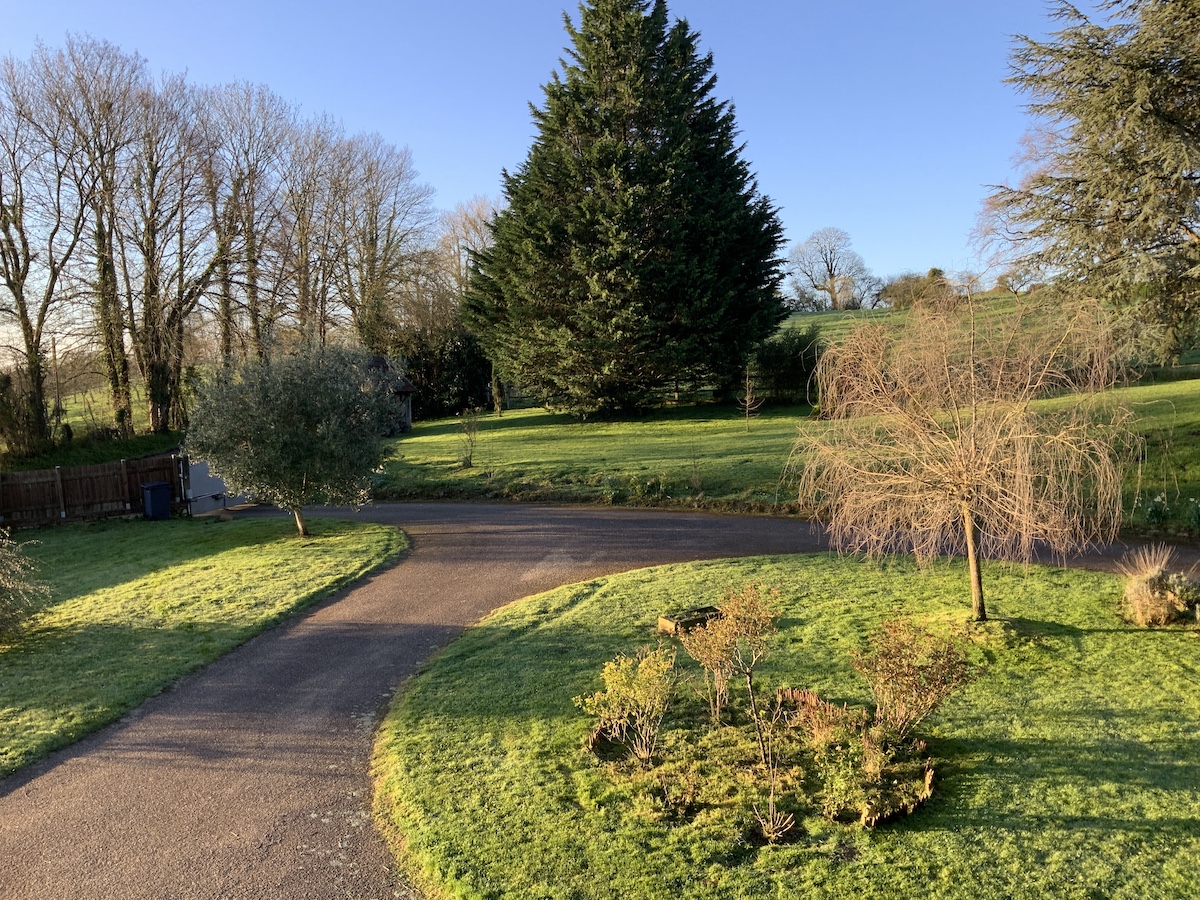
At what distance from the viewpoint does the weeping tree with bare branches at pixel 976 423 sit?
23.9 feet

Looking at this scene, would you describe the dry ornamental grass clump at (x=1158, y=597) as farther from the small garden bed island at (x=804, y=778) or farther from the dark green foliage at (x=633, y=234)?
the dark green foliage at (x=633, y=234)

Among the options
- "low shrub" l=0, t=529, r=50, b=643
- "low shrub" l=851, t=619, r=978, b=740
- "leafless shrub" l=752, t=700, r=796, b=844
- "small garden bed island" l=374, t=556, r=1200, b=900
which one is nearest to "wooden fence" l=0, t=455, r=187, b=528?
"low shrub" l=0, t=529, r=50, b=643

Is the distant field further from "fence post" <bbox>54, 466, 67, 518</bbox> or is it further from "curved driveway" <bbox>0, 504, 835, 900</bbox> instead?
"fence post" <bbox>54, 466, 67, 518</bbox>

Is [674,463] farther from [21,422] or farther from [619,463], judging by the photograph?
[21,422]

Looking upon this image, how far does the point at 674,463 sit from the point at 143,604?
42.9ft

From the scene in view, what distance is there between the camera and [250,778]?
588 centimetres

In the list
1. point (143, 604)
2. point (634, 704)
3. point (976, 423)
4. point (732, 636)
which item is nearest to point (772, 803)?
point (732, 636)

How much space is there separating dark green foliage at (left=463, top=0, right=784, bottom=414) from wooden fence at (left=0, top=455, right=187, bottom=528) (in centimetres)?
1497

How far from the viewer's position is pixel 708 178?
3152 centimetres

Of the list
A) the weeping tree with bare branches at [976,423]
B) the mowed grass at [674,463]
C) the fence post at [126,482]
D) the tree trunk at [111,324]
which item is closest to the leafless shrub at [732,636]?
the weeping tree with bare branches at [976,423]

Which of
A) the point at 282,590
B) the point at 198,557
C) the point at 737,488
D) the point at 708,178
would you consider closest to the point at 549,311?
the point at 708,178

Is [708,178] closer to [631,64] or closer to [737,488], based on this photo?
[631,64]

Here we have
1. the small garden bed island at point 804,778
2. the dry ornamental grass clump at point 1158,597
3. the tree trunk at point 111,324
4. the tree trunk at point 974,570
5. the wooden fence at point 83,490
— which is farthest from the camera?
the tree trunk at point 111,324

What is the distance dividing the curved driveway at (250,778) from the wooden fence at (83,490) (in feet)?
42.5
